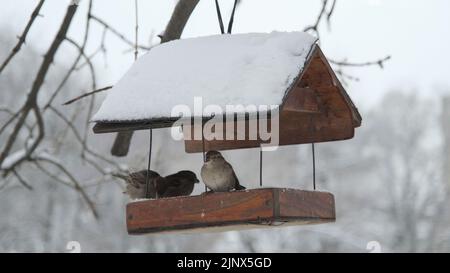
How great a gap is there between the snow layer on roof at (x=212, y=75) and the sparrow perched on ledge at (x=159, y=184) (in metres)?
0.51

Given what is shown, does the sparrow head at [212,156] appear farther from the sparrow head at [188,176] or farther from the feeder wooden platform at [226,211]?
the feeder wooden platform at [226,211]

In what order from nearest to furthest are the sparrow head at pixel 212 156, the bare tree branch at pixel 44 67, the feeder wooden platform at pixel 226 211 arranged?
1. the feeder wooden platform at pixel 226 211
2. the sparrow head at pixel 212 156
3. the bare tree branch at pixel 44 67

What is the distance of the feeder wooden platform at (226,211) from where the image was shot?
3713 mm

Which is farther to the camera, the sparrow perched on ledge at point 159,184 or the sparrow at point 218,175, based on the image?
the sparrow perched on ledge at point 159,184

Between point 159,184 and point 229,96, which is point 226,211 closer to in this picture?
point 229,96

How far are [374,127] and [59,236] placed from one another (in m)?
15.1

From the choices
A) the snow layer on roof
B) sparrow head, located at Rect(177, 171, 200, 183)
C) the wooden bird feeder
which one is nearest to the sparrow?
the wooden bird feeder

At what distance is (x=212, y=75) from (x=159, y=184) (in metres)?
0.78

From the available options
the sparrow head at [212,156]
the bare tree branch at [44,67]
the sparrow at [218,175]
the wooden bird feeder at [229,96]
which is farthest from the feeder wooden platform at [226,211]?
the bare tree branch at [44,67]

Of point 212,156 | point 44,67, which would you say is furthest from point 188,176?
point 44,67
